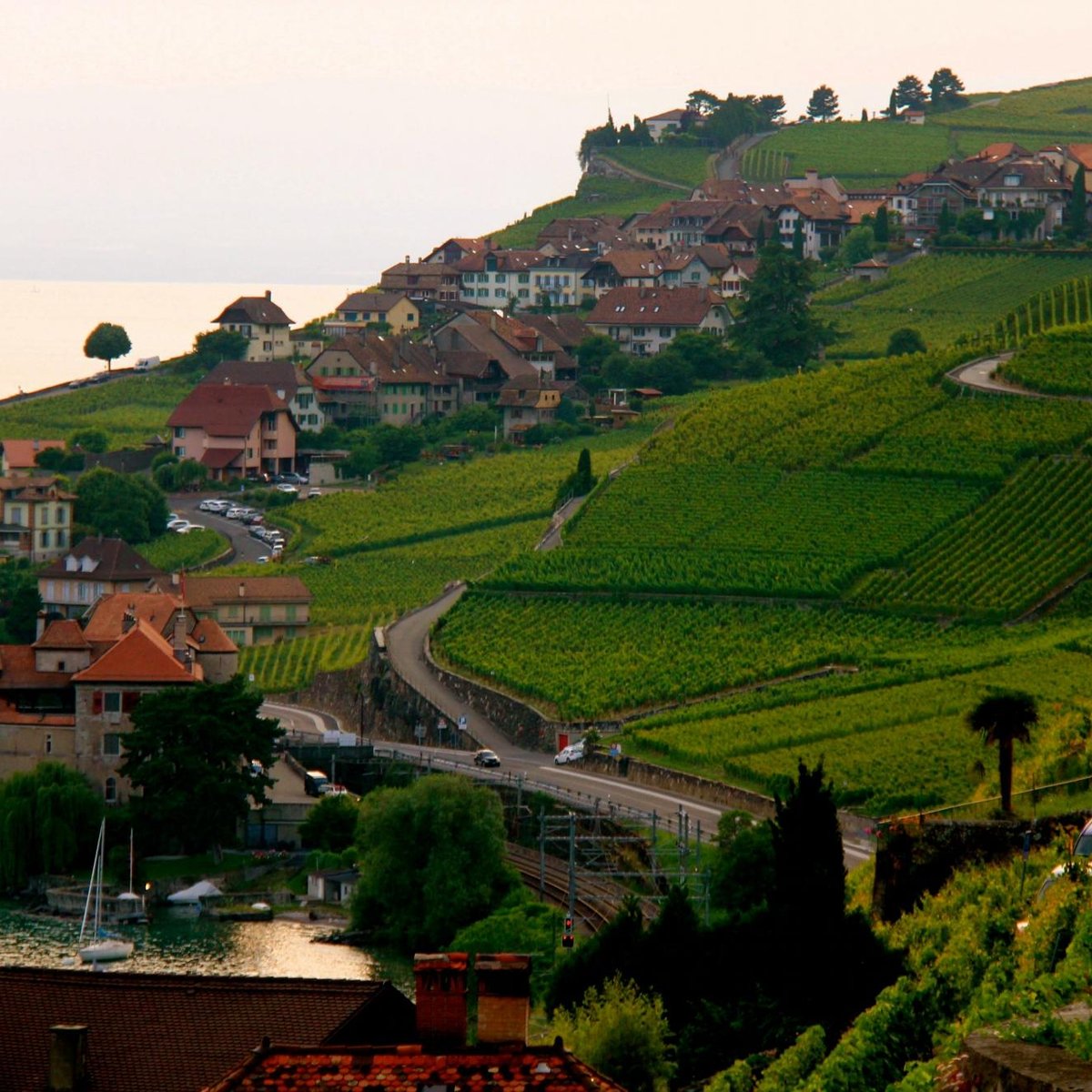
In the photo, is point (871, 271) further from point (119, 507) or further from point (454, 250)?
point (119, 507)

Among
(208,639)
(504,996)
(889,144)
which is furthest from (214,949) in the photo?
(889,144)

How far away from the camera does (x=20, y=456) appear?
401 ft

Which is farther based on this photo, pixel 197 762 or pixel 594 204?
pixel 594 204

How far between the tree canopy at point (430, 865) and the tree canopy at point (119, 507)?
48.7 metres

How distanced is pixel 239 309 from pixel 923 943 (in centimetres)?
11564

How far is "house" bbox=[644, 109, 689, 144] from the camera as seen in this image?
196000 mm

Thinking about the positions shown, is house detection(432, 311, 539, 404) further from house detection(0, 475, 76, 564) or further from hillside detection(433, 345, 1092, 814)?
hillside detection(433, 345, 1092, 814)

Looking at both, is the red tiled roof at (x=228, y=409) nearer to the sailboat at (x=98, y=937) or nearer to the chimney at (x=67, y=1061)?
the sailboat at (x=98, y=937)

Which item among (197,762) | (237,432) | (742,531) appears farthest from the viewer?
(237,432)

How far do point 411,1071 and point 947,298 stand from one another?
116 metres

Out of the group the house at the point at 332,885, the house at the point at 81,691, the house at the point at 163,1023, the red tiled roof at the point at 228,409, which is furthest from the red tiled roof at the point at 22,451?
the house at the point at 163,1023

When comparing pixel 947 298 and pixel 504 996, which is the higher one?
pixel 947 298

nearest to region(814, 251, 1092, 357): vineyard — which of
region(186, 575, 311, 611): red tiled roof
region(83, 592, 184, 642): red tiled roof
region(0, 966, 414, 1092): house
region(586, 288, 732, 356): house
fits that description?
region(586, 288, 732, 356): house

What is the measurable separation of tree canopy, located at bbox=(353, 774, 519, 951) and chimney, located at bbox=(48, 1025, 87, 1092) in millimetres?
30446
